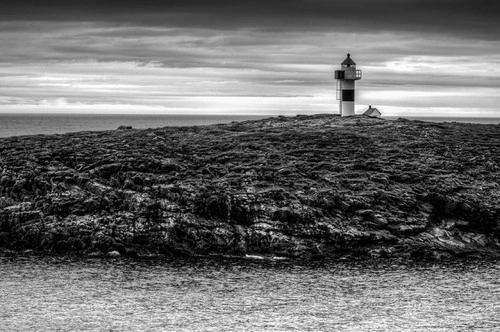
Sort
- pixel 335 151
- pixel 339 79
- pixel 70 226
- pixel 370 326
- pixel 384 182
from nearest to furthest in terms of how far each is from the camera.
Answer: pixel 370 326 < pixel 70 226 < pixel 384 182 < pixel 335 151 < pixel 339 79

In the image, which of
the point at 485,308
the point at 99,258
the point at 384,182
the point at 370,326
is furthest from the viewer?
the point at 384,182

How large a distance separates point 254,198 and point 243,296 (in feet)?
24.8

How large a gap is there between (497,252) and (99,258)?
13588mm

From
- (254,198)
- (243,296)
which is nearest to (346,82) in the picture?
(254,198)

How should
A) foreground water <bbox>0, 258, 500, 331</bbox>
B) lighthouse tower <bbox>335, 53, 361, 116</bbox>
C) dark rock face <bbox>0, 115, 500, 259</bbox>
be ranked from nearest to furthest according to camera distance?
foreground water <bbox>0, 258, 500, 331</bbox> < dark rock face <bbox>0, 115, 500, 259</bbox> < lighthouse tower <bbox>335, 53, 361, 116</bbox>

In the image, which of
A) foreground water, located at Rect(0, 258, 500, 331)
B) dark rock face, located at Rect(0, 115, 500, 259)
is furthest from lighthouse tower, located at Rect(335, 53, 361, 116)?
foreground water, located at Rect(0, 258, 500, 331)

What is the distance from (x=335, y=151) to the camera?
34.2 metres

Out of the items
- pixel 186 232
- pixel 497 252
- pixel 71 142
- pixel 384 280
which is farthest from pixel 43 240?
pixel 497 252

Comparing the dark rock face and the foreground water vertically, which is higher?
the dark rock face

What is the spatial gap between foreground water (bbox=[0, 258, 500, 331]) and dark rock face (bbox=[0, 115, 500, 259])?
1789mm

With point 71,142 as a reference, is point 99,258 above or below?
below

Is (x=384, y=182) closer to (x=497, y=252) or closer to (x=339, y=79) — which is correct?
(x=497, y=252)

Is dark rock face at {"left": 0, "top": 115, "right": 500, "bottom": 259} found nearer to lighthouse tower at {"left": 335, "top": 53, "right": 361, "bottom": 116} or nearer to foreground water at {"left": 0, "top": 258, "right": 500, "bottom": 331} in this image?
foreground water at {"left": 0, "top": 258, "right": 500, "bottom": 331}

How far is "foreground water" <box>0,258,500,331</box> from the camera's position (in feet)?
62.3
